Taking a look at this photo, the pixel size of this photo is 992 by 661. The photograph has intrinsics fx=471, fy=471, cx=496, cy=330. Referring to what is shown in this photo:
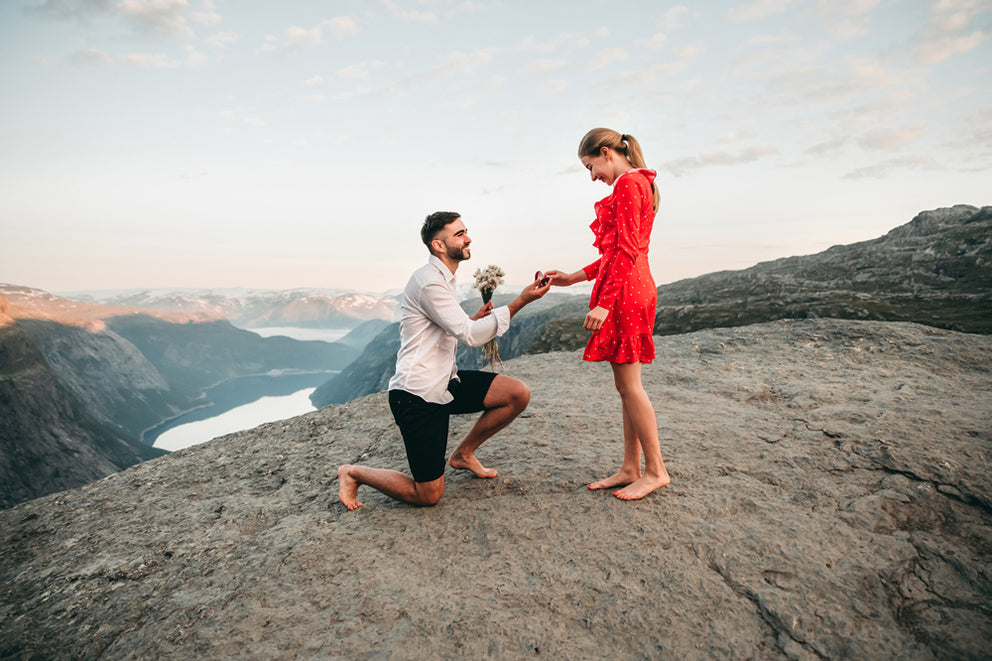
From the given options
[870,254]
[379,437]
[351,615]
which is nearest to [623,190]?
[351,615]

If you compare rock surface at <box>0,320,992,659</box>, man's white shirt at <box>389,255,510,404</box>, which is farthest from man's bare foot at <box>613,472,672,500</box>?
man's white shirt at <box>389,255,510,404</box>

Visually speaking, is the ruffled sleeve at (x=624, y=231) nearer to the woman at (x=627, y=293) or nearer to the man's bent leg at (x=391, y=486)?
the woman at (x=627, y=293)

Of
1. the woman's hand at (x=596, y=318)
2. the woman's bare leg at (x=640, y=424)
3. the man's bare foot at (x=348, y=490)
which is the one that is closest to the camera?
the woman's hand at (x=596, y=318)

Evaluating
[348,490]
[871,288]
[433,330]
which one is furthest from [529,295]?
[871,288]

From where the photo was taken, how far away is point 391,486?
4.81 metres

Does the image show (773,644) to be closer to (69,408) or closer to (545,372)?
(545,372)

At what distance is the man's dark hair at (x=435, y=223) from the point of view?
15.5 feet

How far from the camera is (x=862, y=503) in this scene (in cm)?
413

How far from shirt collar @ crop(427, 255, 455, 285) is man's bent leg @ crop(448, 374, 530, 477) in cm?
115

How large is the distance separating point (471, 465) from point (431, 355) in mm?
1485

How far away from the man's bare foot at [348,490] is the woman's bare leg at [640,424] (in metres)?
2.71

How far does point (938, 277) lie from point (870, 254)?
17.5 m

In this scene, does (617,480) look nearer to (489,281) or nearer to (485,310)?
(485,310)

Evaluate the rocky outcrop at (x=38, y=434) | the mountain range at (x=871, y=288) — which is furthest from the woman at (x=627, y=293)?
the rocky outcrop at (x=38, y=434)
